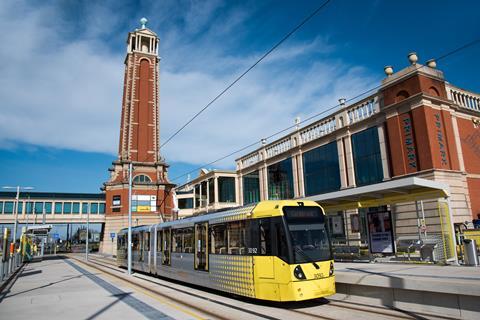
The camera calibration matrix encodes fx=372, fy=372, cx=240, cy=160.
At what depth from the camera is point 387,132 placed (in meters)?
25.2

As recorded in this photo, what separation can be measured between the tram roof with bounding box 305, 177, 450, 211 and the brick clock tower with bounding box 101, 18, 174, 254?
4301cm

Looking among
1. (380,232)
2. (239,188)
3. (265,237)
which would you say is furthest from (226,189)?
(265,237)

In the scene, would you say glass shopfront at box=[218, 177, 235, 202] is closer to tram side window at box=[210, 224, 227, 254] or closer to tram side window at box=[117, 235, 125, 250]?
tram side window at box=[117, 235, 125, 250]

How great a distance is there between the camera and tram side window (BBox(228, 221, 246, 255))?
38.8 ft

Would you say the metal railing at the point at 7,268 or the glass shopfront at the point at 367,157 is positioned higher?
the glass shopfront at the point at 367,157

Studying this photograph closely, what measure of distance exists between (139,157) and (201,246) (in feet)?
161

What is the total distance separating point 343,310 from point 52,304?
9216 mm

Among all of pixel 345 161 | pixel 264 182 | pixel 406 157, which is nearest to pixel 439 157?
pixel 406 157

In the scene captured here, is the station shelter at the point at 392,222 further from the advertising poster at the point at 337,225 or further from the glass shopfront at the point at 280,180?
the glass shopfront at the point at 280,180

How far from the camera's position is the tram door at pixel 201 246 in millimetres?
13938

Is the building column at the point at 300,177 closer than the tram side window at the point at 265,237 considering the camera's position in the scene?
No

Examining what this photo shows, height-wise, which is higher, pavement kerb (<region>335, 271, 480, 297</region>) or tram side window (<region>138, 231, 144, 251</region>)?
tram side window (<region>138, 231, 144, 251</region>)

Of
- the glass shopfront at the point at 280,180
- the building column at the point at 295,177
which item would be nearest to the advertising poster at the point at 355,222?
the building column at the point at 295,177

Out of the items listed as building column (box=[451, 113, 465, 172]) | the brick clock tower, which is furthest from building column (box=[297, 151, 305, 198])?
the brick clock tower
